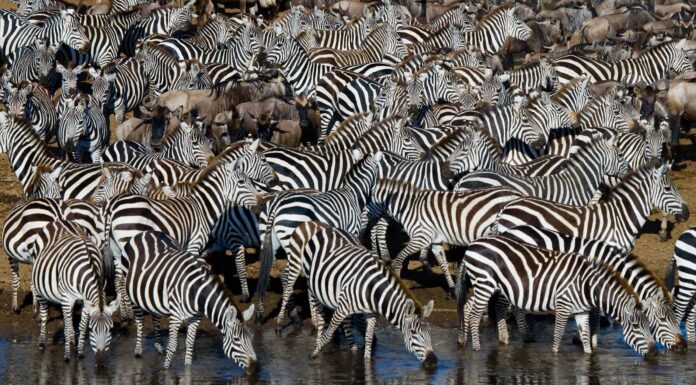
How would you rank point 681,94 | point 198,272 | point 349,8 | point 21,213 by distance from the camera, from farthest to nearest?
point 349,8
point 681,94
point 21,213
point 198,272

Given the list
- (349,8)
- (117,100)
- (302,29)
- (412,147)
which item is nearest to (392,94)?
(412,147)

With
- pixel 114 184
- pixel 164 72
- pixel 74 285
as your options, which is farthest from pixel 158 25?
pixel 74 285

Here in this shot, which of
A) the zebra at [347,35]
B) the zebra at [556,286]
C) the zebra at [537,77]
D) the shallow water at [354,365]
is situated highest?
the zebra at [347,35]

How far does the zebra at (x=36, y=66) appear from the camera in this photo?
81.2 feet

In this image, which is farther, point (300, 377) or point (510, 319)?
point (510, 319)

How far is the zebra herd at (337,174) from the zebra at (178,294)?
0.07 feet

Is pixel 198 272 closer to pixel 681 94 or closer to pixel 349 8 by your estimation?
pixel 681 94

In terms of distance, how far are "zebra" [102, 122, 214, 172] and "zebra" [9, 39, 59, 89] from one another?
5.03 m

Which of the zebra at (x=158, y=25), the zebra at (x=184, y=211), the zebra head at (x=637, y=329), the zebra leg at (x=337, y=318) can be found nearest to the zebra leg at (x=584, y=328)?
the zebra head at (x=637, y=329)

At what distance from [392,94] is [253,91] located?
2.39 m

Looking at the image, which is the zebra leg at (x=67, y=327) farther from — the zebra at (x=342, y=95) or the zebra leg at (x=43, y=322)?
the zebra at (x=342, y=95)

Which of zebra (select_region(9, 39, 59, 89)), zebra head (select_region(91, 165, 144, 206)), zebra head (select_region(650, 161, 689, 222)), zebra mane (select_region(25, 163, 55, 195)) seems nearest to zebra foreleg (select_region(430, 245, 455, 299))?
zebra head (select_region(650, 161, 689, 222))

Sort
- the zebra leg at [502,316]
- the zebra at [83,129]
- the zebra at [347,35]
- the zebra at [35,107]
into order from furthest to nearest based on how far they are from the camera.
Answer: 1. the zebra at [347,35]
2. the zebra at [35,107]
3. the zebra at [83,129]
4. the zebra leg at [502,316]

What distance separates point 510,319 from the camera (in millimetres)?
17000
